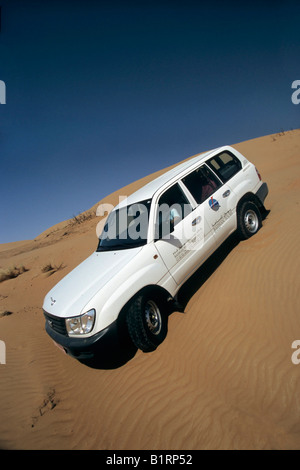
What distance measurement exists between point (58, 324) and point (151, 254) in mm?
1622

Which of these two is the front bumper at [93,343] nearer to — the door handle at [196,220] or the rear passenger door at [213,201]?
the door handle at [196,220]

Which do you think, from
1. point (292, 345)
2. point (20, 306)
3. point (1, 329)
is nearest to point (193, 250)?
point (292, 345)

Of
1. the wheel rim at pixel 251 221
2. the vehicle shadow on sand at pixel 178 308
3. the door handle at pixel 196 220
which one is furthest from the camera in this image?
the wheel rim at pixel 251 221

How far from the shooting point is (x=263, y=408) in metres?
2.41

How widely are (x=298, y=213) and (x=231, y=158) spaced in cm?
226

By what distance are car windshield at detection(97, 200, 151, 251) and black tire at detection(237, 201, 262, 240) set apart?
2181mm

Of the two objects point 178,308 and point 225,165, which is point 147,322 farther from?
point 225,165

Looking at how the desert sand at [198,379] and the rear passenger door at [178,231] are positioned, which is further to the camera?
the rear passenger door at [178,231]

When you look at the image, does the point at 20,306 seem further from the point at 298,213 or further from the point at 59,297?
the point at 298,213

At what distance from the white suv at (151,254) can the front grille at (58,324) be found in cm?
2

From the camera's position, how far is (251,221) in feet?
17.6

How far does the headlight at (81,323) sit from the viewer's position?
9.68ft

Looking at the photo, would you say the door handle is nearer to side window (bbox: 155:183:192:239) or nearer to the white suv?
the white suv

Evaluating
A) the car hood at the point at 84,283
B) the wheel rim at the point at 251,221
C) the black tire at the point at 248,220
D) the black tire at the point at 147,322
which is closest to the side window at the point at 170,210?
the car hood at the point at 84,283
